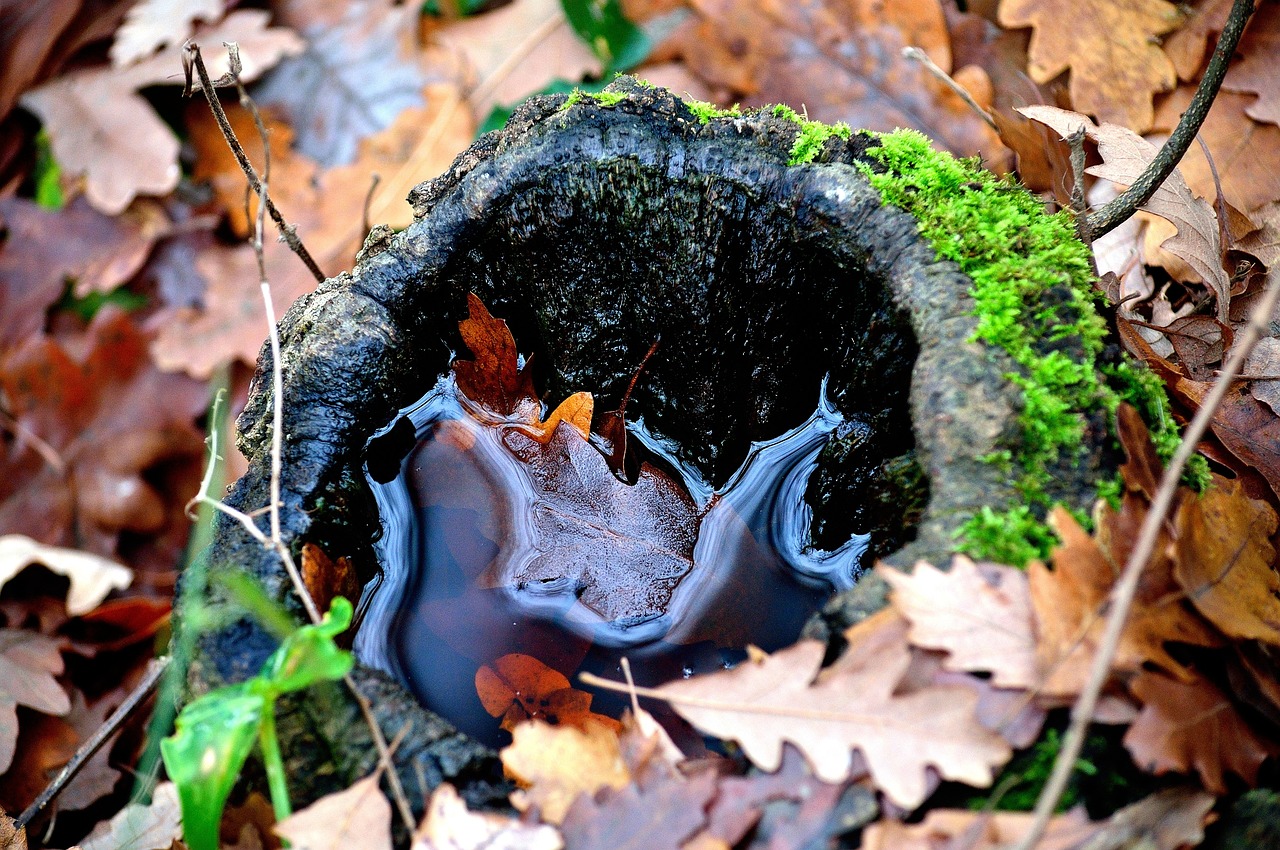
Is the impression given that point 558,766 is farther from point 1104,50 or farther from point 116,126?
point 116,126

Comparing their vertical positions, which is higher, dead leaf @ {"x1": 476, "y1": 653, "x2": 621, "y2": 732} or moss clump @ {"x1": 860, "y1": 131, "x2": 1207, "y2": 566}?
moss clump @ {"x1": 860, "y1": 131, "x2": 1207, "y2": 566}

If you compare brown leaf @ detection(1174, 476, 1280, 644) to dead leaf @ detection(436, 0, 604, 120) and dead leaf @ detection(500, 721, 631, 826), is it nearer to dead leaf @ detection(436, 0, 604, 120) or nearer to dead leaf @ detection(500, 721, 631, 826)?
dead leaf @ detection(500, 721, 631, 826)

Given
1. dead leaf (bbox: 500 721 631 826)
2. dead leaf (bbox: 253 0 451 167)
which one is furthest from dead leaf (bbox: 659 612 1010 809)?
dead leaf (bbox: 253 0 451 167)

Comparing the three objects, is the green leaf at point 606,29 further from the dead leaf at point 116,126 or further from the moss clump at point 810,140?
the moss clump at point 810,140

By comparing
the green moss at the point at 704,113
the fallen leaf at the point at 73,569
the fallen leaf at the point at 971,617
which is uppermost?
the green moss at the point at 704,113

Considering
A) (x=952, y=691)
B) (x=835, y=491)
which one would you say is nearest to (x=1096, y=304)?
(x=835, y=491)

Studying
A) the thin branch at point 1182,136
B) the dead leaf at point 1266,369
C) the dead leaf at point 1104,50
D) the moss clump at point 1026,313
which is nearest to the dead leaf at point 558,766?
the moss clump at point 1026,313
